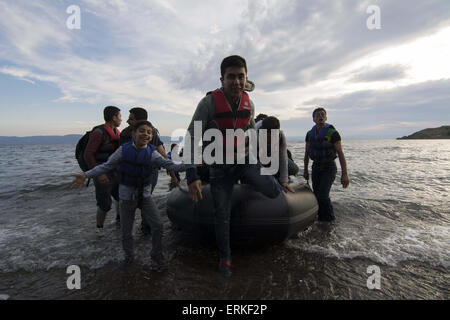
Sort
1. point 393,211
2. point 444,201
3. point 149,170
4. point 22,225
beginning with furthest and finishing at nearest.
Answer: point 444,201 < point 393,211 < point 22,225 < point 149,170

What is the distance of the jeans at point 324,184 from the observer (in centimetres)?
486

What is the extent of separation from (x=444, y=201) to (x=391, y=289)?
5.94 meters

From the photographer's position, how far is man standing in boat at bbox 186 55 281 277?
9.55 feet

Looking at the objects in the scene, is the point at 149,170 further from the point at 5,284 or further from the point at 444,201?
the point at 444,201

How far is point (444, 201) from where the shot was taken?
6730mm

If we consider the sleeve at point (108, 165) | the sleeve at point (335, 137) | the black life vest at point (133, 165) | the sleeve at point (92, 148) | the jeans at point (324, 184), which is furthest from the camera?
the jeans at point (324, 184)

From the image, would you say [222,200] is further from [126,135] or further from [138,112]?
[138,112]

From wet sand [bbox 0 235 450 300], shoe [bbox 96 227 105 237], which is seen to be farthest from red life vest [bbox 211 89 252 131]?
shoe [bbox 96 227 105 237]

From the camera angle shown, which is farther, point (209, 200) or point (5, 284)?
point (209, 200)

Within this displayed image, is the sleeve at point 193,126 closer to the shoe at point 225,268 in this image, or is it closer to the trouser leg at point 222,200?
the trouser leg at point 222,200

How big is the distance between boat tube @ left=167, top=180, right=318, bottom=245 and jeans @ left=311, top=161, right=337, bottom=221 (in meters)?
1.27

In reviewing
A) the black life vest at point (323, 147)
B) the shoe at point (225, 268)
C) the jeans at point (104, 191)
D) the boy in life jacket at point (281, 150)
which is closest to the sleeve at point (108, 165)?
the jeans at point (104, 191)

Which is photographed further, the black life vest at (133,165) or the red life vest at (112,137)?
the red life vest at (112,137)
